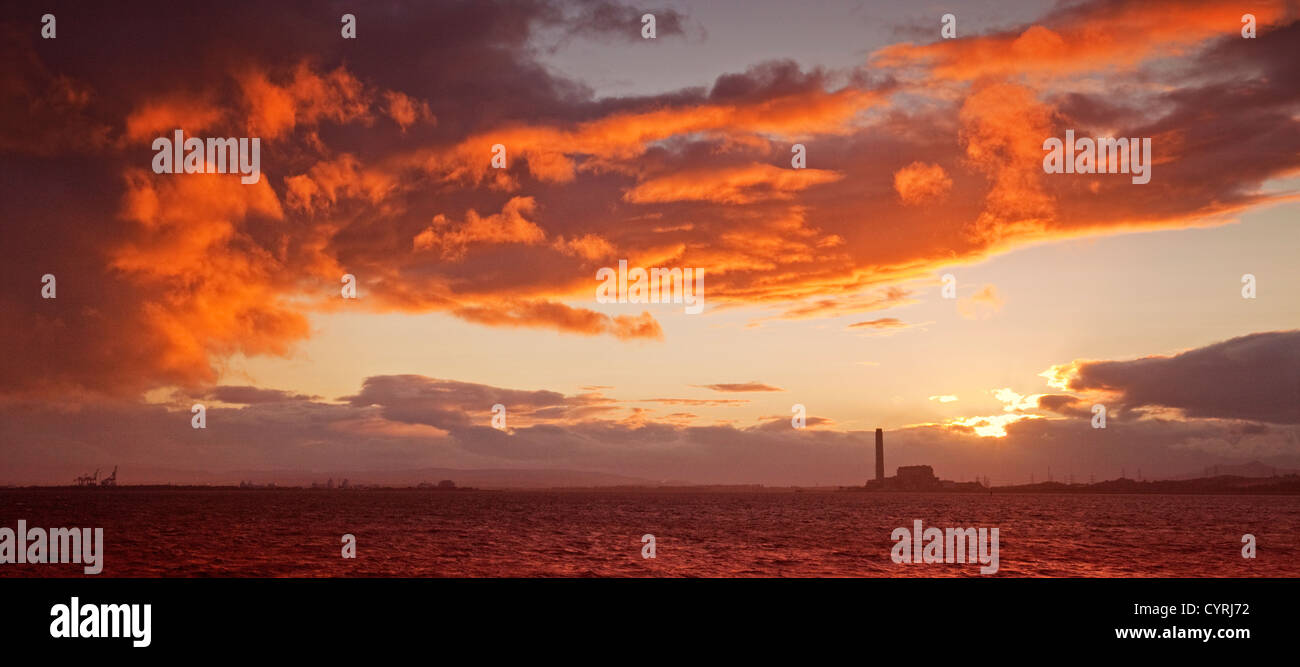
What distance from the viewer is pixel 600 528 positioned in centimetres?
8569

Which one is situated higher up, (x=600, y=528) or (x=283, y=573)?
(x=283, y=573)

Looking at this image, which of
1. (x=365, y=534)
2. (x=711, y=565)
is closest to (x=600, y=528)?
(x=365, y=534)

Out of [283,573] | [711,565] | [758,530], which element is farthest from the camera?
[758,530]

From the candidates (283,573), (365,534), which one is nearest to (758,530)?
(365,534)
